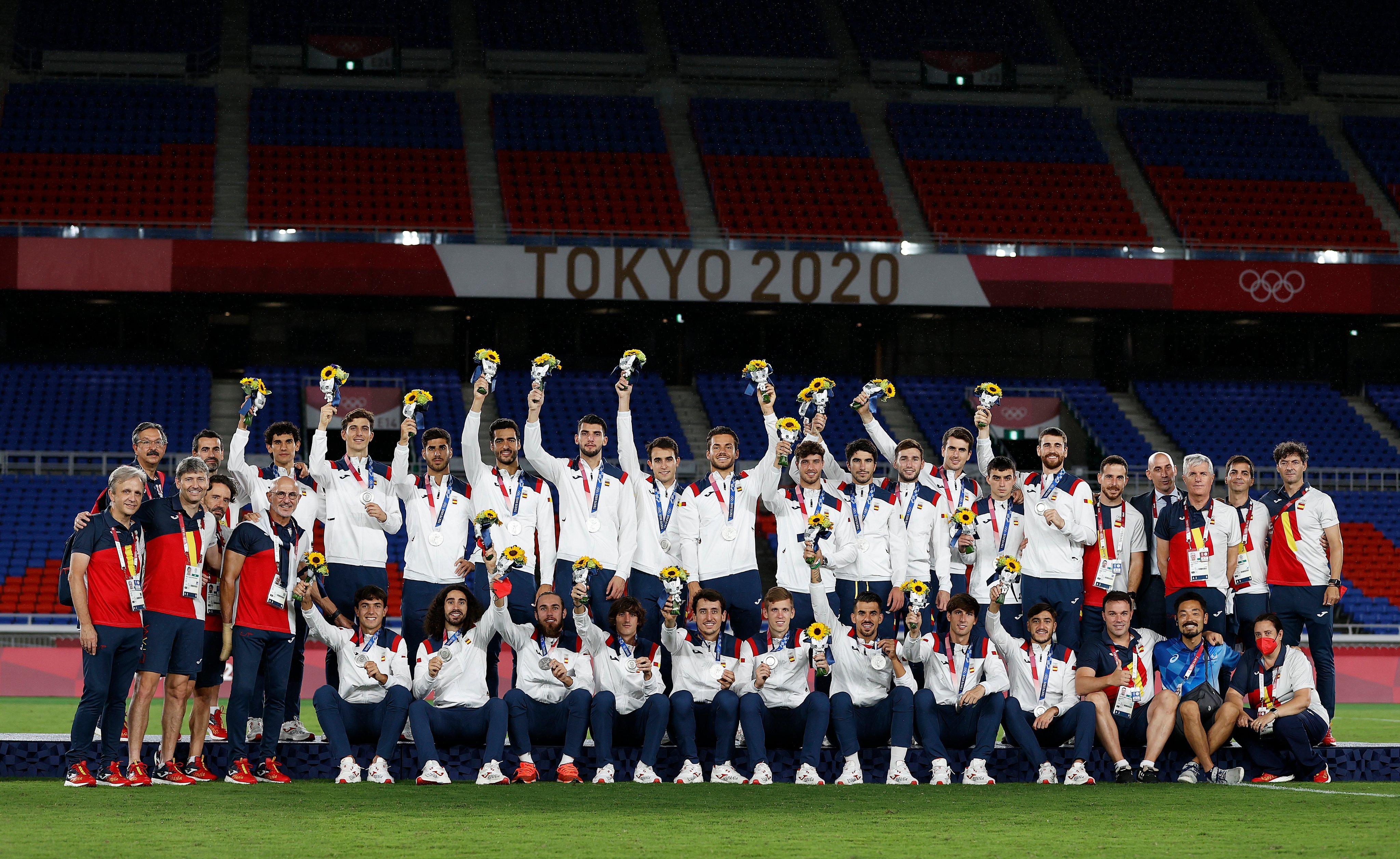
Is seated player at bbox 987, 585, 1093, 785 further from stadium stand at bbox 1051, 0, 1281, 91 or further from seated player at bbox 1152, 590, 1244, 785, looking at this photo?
stadium stand at bbox 1051, 0, 1281, 91

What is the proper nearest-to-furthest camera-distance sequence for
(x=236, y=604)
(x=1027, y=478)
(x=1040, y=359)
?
(x=236, y=604)
(x=1027, y=478)
(x=1040, y=359)

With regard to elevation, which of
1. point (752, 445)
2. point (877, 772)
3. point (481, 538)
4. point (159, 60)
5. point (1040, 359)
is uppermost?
point (159, 60)

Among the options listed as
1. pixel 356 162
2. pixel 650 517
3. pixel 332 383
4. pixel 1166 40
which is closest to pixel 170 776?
pixel 332 383

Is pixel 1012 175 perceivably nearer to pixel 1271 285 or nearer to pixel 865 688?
pixel 1271 285

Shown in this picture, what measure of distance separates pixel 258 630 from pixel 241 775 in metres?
0.89

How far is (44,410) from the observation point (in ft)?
81.1

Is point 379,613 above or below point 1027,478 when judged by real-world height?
below

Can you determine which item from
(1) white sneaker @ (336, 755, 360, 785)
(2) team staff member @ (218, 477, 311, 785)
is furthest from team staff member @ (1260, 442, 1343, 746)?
(2) team staff member @ (218, 477, 311, 785)

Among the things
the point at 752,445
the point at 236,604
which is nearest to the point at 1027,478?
the point at 236,604

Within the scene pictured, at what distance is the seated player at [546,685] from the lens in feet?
30.6

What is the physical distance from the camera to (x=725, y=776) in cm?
939

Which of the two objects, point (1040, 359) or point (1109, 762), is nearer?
point (1109, 762)

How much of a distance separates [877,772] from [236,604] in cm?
430

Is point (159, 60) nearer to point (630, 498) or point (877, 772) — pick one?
point (630, 498)
